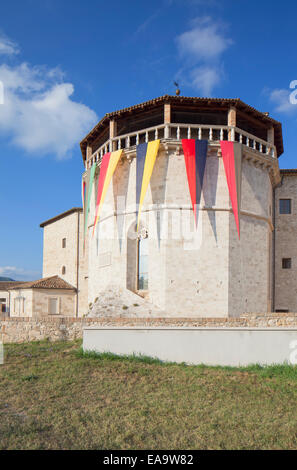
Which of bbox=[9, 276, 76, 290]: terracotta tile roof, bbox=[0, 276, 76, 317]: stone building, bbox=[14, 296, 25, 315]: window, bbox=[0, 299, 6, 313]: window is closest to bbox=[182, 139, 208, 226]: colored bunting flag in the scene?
bbox=[9, 276, 76, 290]: terracotta tile roof

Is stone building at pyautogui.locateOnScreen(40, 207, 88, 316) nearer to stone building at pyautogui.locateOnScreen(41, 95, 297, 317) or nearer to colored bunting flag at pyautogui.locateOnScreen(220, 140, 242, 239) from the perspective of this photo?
stone building at pyautogui.locateOnScreen(41, 95, 297, 317)

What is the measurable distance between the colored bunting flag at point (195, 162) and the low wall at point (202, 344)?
24.4ft

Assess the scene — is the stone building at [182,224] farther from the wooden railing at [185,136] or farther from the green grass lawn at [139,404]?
the green grass lawn at [139,404]

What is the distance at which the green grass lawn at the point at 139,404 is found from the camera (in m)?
7.04

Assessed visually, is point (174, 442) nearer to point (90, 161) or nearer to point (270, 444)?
point (270, 444)

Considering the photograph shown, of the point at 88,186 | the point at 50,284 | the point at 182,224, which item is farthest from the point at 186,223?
the point at 50,284

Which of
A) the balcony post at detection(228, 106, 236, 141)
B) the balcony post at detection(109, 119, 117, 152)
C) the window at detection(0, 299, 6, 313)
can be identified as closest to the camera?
the balcony post at detection(228, 106, 236, 141)

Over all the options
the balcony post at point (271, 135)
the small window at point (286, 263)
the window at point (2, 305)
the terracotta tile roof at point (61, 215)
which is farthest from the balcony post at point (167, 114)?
the window at point (2, 305)

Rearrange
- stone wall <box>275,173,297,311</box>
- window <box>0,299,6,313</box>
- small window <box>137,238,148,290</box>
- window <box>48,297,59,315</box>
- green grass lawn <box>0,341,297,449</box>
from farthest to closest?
window <box>0,299,6,313</box> < window <box>48,297,59,315</box> < stone wall <box>275,173,297,311</box> < small window <box>137,238,148,290</box> < green grass lawn <box>0,341,297,449</box>

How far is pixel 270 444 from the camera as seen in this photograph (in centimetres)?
687

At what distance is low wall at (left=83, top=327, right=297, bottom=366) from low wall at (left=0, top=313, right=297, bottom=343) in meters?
1.57

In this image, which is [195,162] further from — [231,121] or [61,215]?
[61,215]

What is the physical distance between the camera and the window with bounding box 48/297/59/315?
29.5 meters
